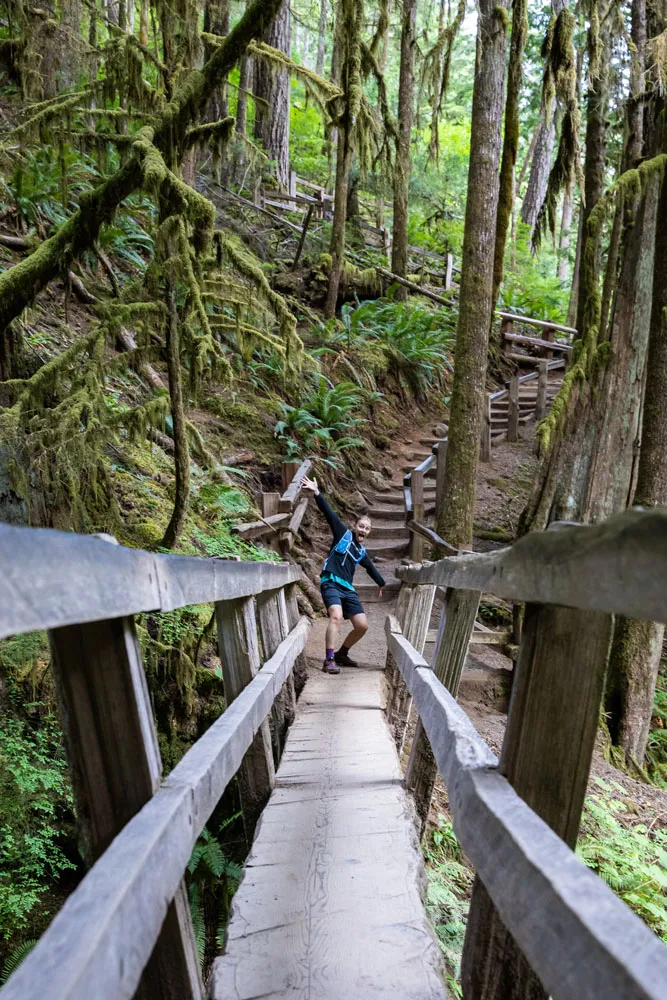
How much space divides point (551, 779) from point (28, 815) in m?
3.52

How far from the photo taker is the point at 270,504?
10445 mm

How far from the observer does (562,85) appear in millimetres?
9633

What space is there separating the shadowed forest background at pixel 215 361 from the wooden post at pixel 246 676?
1.17 meters

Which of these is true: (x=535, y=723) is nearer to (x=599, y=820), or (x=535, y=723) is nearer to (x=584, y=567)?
(x=584, y=567)

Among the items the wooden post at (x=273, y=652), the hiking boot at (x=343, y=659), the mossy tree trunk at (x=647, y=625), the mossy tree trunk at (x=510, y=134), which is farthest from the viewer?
the mossy tree trunk at (x=510, y=134)

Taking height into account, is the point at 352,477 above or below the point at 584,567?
below

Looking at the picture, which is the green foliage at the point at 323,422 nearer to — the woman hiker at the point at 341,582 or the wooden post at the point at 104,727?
the woman hiker at the point at 341,582

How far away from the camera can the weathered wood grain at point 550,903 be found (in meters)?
1.03

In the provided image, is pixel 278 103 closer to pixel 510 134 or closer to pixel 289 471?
pixel 510 134

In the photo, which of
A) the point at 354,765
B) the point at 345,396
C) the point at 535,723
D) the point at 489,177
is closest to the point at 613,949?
the point at 535,723

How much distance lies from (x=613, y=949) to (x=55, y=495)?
16.3 ft

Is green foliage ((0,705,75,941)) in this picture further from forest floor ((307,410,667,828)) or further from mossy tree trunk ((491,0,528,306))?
mossy tree trunk ((491,0,528,306))

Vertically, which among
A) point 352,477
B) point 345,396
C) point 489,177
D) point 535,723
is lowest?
point 352,477

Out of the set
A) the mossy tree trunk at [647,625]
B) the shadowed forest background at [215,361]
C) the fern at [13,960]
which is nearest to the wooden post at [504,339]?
the shadowed forest background at [215,361]
